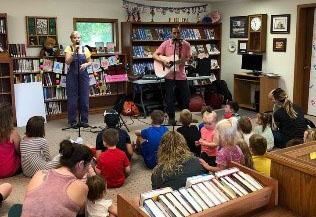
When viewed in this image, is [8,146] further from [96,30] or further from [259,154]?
[96,30]

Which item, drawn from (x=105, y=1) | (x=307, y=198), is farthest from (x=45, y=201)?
(x=105, y=1)

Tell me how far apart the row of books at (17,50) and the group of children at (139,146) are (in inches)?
105

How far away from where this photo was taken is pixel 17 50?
6.24 meters

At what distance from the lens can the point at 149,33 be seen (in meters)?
7.52

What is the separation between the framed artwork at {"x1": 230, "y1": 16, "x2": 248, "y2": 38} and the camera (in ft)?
24.8

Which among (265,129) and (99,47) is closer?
(265,129)

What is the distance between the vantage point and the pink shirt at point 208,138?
378 centimetres

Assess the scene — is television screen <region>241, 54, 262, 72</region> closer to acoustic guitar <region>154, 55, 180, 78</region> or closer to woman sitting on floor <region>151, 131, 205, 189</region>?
acoustic guitar <region>154, 55, 180, 78</region>

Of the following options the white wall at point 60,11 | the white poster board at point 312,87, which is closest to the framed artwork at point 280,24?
the white poster board at point 312,87

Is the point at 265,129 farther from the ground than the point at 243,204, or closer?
closer

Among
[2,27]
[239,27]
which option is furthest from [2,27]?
[239,27]

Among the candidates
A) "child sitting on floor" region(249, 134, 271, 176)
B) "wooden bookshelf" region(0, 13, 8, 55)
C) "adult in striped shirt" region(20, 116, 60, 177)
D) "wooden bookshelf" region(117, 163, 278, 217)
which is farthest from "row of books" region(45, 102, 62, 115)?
"wooden bookshelf" region(117, 163, 278, 217)

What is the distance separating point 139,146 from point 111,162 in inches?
33.4

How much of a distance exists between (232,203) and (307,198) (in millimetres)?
345
